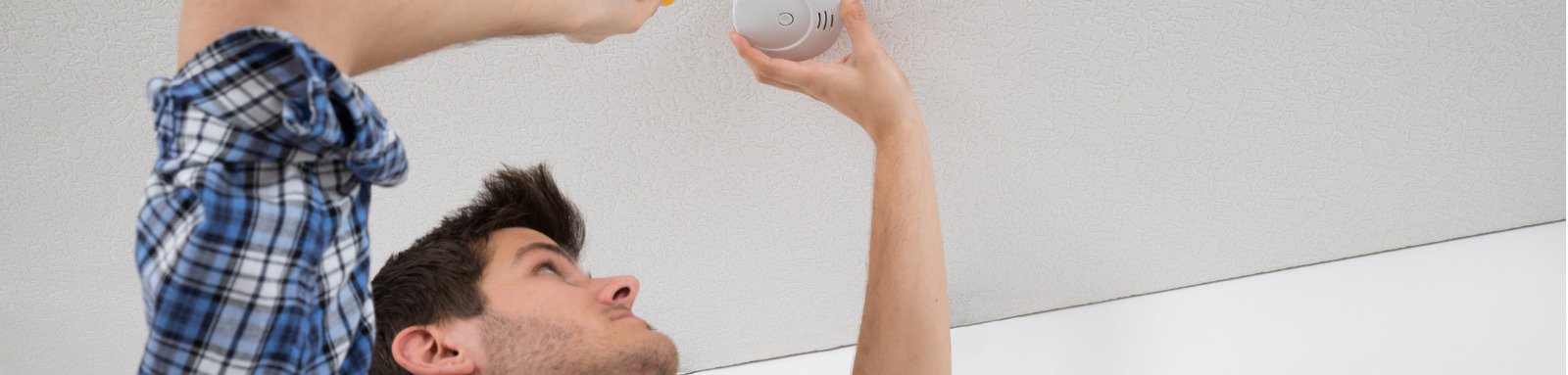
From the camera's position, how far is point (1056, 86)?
46.9 inches

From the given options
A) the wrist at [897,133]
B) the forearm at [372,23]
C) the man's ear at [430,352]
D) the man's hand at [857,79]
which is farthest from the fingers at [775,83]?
the man's ear at [430,352]

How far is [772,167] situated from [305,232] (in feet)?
2.11

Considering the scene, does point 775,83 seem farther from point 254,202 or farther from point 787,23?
point 254,202

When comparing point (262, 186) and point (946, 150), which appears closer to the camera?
point (262, 186)

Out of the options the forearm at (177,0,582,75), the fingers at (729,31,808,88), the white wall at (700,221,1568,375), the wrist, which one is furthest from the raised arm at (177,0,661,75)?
the white wall at (700,221,1568,375)

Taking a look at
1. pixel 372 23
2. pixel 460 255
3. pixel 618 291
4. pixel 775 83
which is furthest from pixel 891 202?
pixel 372 23

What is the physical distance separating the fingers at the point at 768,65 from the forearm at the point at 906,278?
7.3 inches

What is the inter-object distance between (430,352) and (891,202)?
1.93 feet

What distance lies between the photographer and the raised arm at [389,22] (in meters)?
0.67

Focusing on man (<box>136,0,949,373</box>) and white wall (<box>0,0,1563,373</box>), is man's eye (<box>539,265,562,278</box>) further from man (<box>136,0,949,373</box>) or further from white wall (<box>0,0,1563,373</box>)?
man (<box>136,0,949,373</box>)

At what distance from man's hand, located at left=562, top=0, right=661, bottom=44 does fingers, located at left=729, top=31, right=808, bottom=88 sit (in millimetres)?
102

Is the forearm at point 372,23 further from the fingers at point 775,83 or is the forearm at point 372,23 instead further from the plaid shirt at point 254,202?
the fingers at point 775,83

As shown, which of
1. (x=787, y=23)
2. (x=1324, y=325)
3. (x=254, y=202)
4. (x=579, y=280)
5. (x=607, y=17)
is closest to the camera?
(x=254, y=202)

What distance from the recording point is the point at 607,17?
894mm
